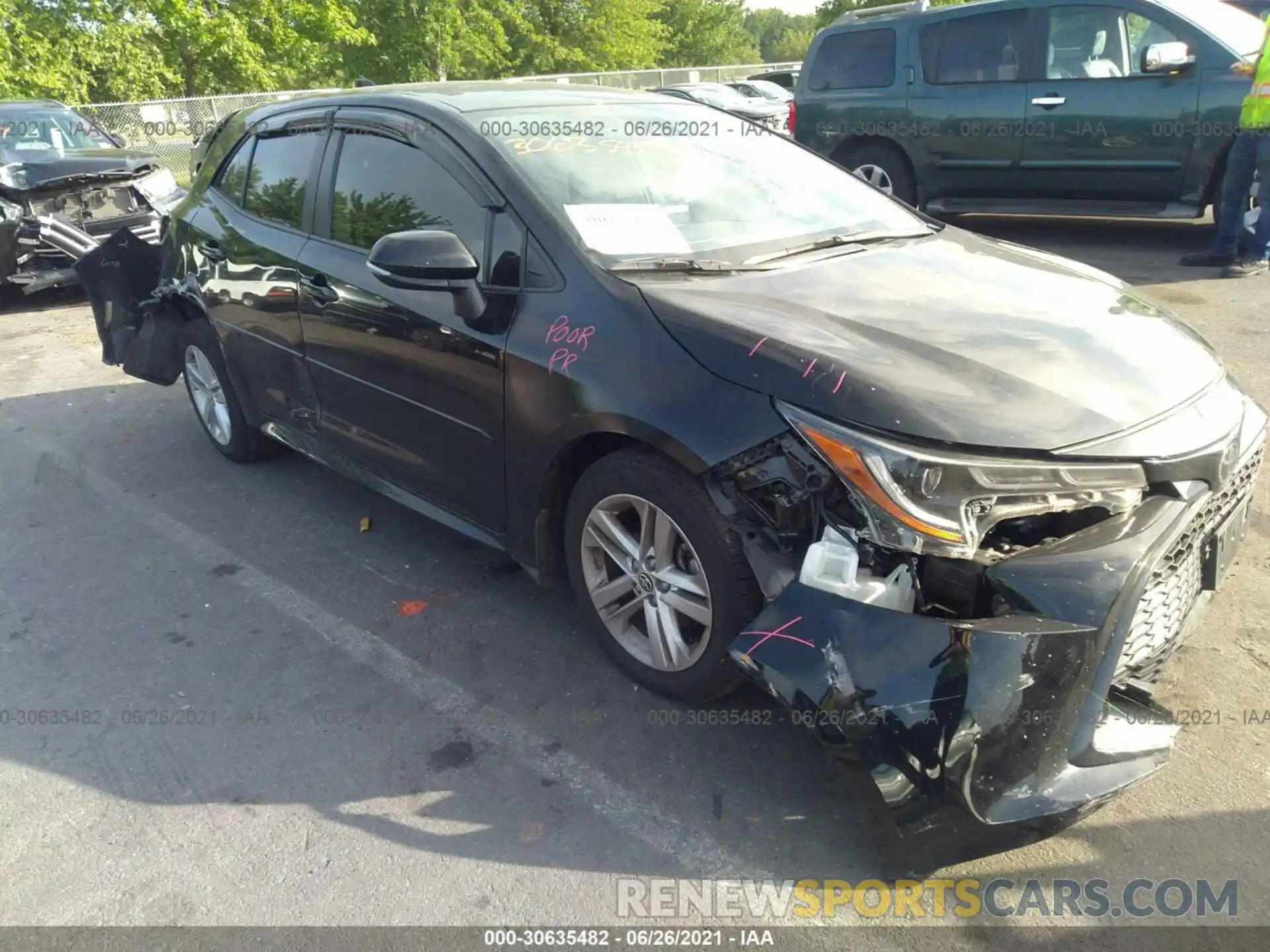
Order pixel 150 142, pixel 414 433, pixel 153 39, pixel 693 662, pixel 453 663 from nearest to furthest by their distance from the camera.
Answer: pixel 693 662
pixel 453 663
pixel 414 433
pixel 150 142
pixel 153 39

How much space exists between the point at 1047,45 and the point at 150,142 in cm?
1795

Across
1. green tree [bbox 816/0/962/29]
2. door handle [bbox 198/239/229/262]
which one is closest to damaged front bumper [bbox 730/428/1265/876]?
door handle [bbox 198/239/229/262]

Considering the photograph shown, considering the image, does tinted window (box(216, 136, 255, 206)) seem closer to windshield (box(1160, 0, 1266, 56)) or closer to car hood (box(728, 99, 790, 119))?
windshield (box(1160, 0, 1266, 56))

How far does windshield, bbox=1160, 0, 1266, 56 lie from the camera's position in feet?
24.3

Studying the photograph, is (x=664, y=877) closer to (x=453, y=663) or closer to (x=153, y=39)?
(x=453, y=663)

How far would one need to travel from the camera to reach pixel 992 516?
2229 mm

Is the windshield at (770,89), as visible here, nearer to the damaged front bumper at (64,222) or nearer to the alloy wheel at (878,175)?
the alloy wheel at (878,175)

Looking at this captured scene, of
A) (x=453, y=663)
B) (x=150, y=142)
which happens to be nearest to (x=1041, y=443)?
(x=453, y=663)

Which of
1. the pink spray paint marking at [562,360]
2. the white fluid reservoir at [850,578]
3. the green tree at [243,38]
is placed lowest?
the white fluid reservoir at [850,578]

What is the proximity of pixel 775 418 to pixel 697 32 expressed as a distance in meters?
54.5

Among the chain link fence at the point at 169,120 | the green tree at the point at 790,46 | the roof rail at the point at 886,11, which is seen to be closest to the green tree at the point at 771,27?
the green tree at the point at 790,46

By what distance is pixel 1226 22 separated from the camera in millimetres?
7648

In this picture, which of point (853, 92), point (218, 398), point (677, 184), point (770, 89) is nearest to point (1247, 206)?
point (853, 92)

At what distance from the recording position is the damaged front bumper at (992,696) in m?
2.06
